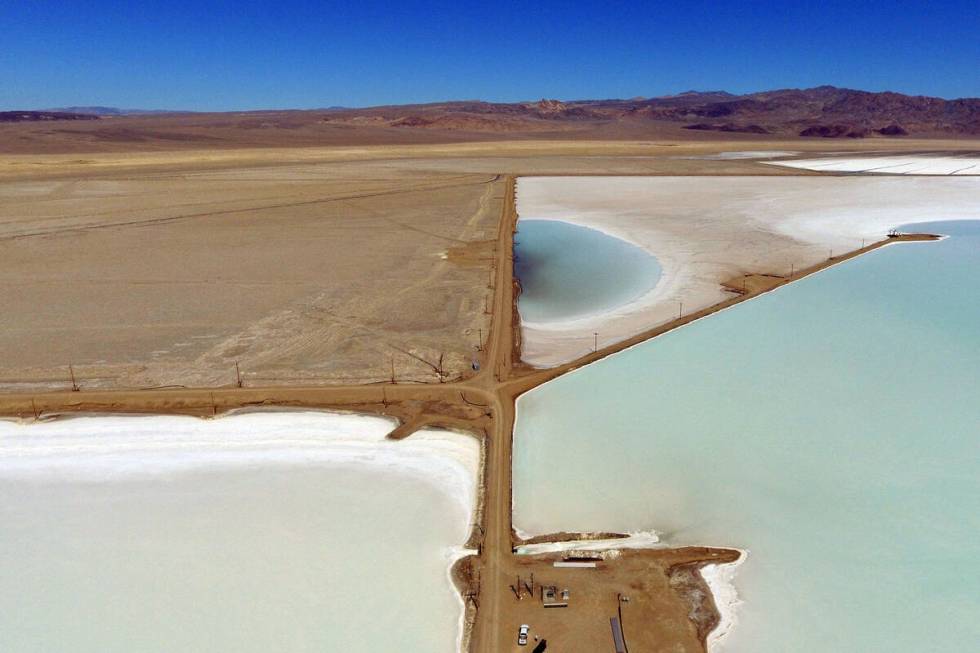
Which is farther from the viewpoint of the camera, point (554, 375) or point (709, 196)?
point (709, 196)

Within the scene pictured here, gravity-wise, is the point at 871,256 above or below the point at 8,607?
above

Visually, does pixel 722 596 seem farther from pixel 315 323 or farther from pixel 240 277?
pixel 240 277

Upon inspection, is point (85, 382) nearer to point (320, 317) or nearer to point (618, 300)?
point (320, 317)

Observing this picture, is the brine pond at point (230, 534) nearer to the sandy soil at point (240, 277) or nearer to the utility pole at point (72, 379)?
the utility pole at point (72, 379)

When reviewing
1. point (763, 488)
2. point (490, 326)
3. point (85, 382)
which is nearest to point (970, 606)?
point (763, 488)

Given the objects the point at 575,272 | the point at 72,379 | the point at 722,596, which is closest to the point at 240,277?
the point at 72,379

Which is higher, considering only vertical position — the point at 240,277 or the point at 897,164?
the point at 897,164

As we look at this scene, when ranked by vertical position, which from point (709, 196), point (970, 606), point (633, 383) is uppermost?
point (709, 196)
